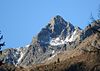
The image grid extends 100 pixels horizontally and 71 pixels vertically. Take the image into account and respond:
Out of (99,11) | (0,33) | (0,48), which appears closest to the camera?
(0,48)

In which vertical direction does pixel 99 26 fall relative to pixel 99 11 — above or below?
below

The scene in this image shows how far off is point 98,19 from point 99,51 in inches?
190

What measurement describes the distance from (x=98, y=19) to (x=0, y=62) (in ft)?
44.5

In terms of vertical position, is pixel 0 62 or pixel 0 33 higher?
pixel 0 33

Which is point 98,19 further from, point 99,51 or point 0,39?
point 0,39

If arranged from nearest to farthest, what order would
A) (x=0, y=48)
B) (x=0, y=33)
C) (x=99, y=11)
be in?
(x=0, y=48), (x=0, y=33), (x=99, y=11)

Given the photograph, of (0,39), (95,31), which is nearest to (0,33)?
(0,39)

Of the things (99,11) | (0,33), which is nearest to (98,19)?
(99,11)

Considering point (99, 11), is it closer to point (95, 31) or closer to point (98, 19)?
point (98, 19)

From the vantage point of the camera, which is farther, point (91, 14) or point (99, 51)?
point (91, 14)

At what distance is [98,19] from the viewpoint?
48.3 metres

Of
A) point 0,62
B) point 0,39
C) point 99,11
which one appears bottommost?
point 0,62

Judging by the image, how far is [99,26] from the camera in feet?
147

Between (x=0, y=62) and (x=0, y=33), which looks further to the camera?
(x=0, y=33)
